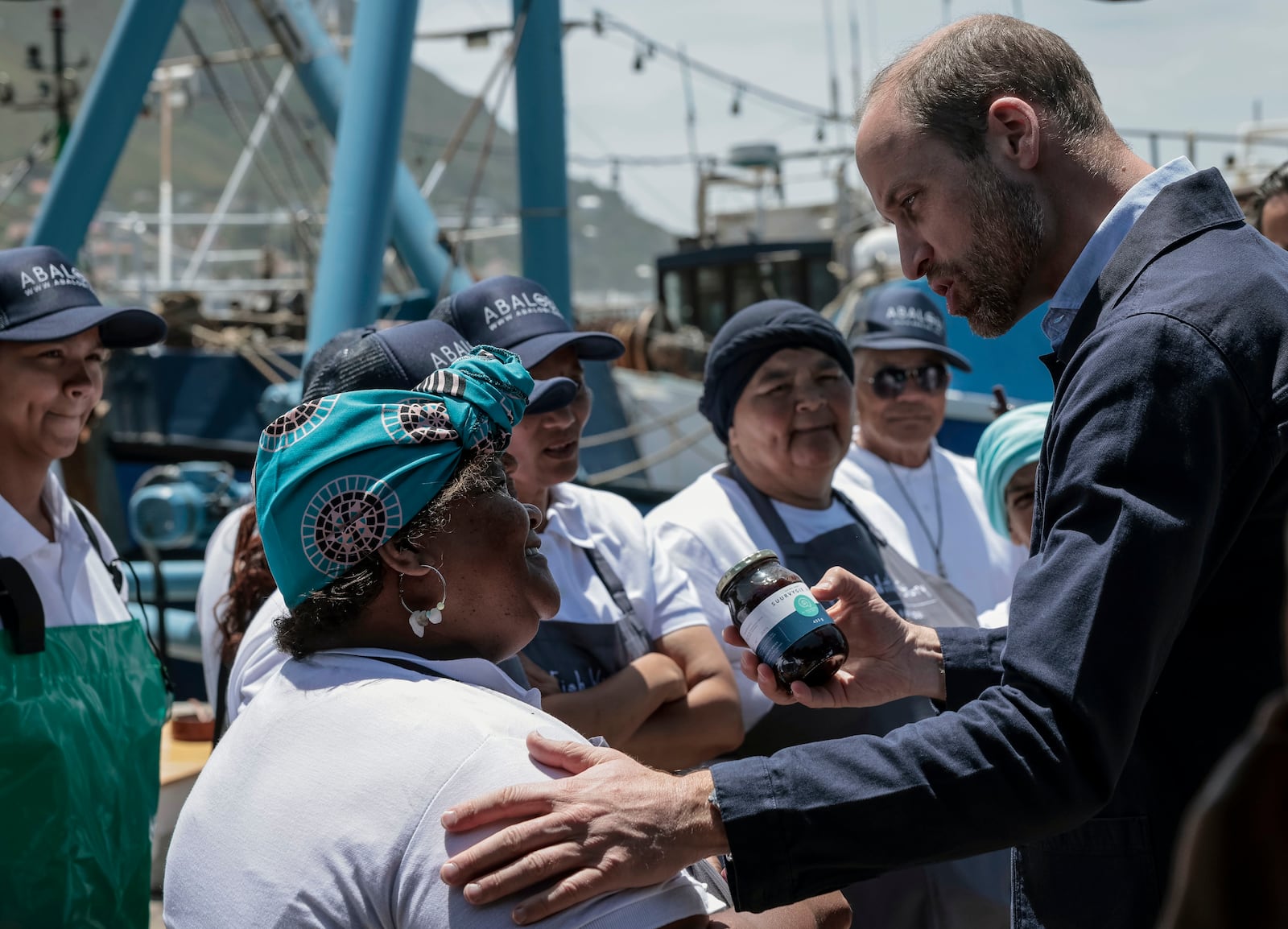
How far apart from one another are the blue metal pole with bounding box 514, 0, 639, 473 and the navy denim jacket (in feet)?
13.5

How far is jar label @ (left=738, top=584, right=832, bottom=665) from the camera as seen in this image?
74.3 inches

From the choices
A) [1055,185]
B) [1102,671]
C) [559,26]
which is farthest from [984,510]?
[559,26]

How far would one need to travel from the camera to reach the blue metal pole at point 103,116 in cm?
528

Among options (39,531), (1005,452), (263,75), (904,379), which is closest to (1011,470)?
(1005,452)

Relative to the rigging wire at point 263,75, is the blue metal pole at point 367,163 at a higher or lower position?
lower

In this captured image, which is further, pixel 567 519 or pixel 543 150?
pixel 543 150

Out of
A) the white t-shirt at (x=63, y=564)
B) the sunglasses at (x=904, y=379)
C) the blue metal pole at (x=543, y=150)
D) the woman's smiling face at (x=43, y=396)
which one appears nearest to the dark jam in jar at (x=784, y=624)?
the white t-shirt at (x=63, y=564)

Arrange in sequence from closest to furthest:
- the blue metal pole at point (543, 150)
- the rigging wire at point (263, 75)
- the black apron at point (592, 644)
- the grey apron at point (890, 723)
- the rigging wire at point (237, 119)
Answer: the grey apron at point (890, 723), the black apron at point (592, 644), the blue metal pole at point (543, 150), the rigging wire at point (263, 75), the rigging wire at point (237, 119)

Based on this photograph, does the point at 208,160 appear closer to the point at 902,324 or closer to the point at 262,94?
the point at 262,94

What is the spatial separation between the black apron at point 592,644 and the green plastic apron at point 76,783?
0.92 metres

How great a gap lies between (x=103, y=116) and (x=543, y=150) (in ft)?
6.35

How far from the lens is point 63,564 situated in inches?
111

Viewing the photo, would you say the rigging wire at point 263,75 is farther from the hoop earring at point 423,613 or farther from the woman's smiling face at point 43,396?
the hoop earring at point 423,613

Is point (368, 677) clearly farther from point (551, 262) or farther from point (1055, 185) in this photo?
point (551, 262)
